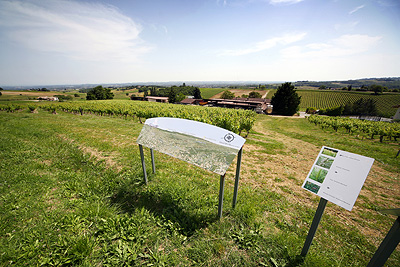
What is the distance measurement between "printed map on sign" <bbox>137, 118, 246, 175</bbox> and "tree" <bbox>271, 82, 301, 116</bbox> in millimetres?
46773

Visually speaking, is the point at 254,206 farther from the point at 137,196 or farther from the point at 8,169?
the point at 8,169

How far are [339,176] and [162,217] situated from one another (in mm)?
3884

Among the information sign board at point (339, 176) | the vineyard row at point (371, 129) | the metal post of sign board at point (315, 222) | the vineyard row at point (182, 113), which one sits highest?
the information sign board at point (339, 176)

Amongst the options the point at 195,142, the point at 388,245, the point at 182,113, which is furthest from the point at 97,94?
the point at 388,245

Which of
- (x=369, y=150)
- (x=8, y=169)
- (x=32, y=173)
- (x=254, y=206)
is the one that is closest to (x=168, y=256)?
(x=254, y=206)

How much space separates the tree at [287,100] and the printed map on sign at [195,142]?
46.8 metres

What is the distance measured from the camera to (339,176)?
2.38 m

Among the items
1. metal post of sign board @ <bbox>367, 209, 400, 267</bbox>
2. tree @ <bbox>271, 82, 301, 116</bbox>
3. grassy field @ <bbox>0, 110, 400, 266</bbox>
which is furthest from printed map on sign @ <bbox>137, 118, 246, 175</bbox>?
tree @ <bbox>271, 82, 301, 116</bbox>

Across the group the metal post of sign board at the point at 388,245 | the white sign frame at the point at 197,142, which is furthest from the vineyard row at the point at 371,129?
the white sign frame at the point at 197,142

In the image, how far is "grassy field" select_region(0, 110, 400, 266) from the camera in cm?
284

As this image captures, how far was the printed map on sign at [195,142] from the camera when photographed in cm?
320

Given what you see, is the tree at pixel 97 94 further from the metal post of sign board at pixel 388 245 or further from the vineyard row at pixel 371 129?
the metal post of sign board at pixel 388 245

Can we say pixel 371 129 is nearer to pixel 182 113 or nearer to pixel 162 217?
pixel 182 113

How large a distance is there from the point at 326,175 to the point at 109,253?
13.9ft
